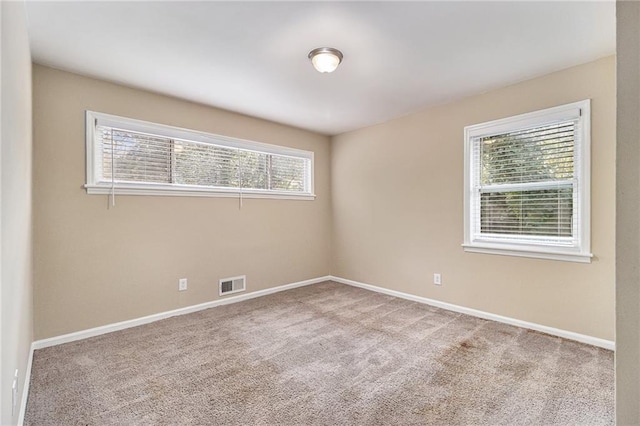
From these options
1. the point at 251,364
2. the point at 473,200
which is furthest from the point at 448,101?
the point at 251,364

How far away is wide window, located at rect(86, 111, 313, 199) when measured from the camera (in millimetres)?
2959

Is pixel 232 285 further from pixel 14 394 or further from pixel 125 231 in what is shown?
pixel 14 394

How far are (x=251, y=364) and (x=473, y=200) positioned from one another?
9.25ft

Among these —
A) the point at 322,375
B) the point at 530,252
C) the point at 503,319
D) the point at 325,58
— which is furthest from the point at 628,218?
the point at 503,319

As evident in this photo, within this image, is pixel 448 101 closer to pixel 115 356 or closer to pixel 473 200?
pixel 473 200

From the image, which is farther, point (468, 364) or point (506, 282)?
point (506, 282)

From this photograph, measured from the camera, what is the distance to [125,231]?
3.06m

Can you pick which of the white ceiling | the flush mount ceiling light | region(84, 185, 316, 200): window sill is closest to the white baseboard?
region(84, 185, 316, 200): window sill

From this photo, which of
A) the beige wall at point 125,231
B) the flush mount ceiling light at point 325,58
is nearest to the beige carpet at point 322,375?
the beige wall at point 125,231

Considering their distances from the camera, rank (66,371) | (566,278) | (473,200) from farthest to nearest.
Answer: (473,200) → (566,278) → (66,371)

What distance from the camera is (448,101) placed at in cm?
350

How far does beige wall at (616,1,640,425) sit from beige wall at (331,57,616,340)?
232 centimetres

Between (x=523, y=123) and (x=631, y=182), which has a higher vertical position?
(x=523, y=123)

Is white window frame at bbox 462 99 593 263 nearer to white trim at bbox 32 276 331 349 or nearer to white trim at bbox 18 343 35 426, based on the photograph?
white trim at bbox 32 276 331 349
